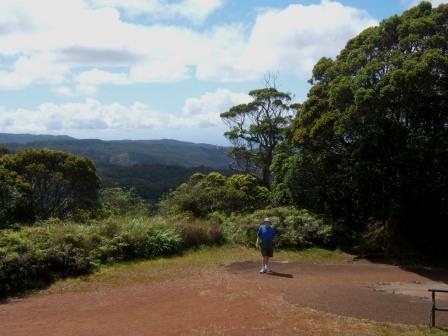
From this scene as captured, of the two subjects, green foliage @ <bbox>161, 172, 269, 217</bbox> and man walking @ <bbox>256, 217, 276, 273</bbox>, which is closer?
man walking @ <bbox>256, 217, 276, 273</bbox>

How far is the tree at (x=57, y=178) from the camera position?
29047mm

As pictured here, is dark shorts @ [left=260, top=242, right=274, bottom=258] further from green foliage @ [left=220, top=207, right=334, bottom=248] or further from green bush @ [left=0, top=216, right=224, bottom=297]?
green foliage @ [left=220, top=207, right=334, bottom=248]

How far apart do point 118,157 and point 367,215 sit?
150 meters

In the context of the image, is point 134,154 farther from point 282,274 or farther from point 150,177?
point 282,274

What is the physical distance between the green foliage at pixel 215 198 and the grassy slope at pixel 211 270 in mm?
4377

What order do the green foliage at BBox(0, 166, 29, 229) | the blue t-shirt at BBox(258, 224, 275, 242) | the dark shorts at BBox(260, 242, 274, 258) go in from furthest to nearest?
the green foliage at BBox(0, 166, 29, 229) → the blue t-shirt at BBox(258, 224, 275, 242) → the dark shorts at BBox(260, 242, 274, 258)

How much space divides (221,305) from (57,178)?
72.3ft

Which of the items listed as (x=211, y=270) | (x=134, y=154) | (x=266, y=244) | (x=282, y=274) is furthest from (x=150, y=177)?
Answer: (x=134, y=154)

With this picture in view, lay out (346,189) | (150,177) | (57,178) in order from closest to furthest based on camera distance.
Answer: (346,189)
(57,178)
(150,177)

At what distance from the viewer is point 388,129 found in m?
17.3

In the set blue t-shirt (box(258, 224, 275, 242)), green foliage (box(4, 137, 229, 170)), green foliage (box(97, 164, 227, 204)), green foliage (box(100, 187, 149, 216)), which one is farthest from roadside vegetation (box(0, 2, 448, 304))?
green foliage (box(4, 137, 229, 170))

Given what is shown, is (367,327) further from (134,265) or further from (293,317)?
(134,265)

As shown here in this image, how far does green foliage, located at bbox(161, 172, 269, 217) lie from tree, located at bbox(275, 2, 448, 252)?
4938 mm

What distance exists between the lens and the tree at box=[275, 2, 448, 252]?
16.5 m
